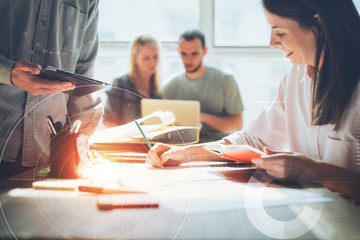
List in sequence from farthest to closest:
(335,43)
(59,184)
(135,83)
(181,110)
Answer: (135,83) < (181,110) < (335,43) < (59,184)

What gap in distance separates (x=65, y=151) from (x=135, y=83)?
1.38 m

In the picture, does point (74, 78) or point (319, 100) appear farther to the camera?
point (319, 100)

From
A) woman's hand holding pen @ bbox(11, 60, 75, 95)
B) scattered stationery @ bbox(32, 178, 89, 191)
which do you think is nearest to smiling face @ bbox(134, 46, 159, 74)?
woman's hand holding pen @ bbox(11, 60, 75, 95)

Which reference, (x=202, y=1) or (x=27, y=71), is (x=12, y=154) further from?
(x=202, y=1)

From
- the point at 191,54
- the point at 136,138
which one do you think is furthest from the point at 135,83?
the point at 136,138

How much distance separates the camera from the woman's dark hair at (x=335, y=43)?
0.60 meters

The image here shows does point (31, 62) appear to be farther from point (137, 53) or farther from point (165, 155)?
point (137, 53)

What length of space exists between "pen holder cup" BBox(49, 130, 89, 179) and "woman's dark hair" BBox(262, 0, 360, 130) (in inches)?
18.9

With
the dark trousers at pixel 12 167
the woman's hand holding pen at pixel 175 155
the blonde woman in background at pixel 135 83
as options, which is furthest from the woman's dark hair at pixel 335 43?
the blonde woman in background at pixel 135 83

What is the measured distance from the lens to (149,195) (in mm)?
458

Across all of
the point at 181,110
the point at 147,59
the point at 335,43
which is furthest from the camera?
the point at 147,59

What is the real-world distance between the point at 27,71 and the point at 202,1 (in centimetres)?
186

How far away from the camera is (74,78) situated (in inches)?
20.7

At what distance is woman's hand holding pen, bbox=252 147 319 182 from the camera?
0.52 m
